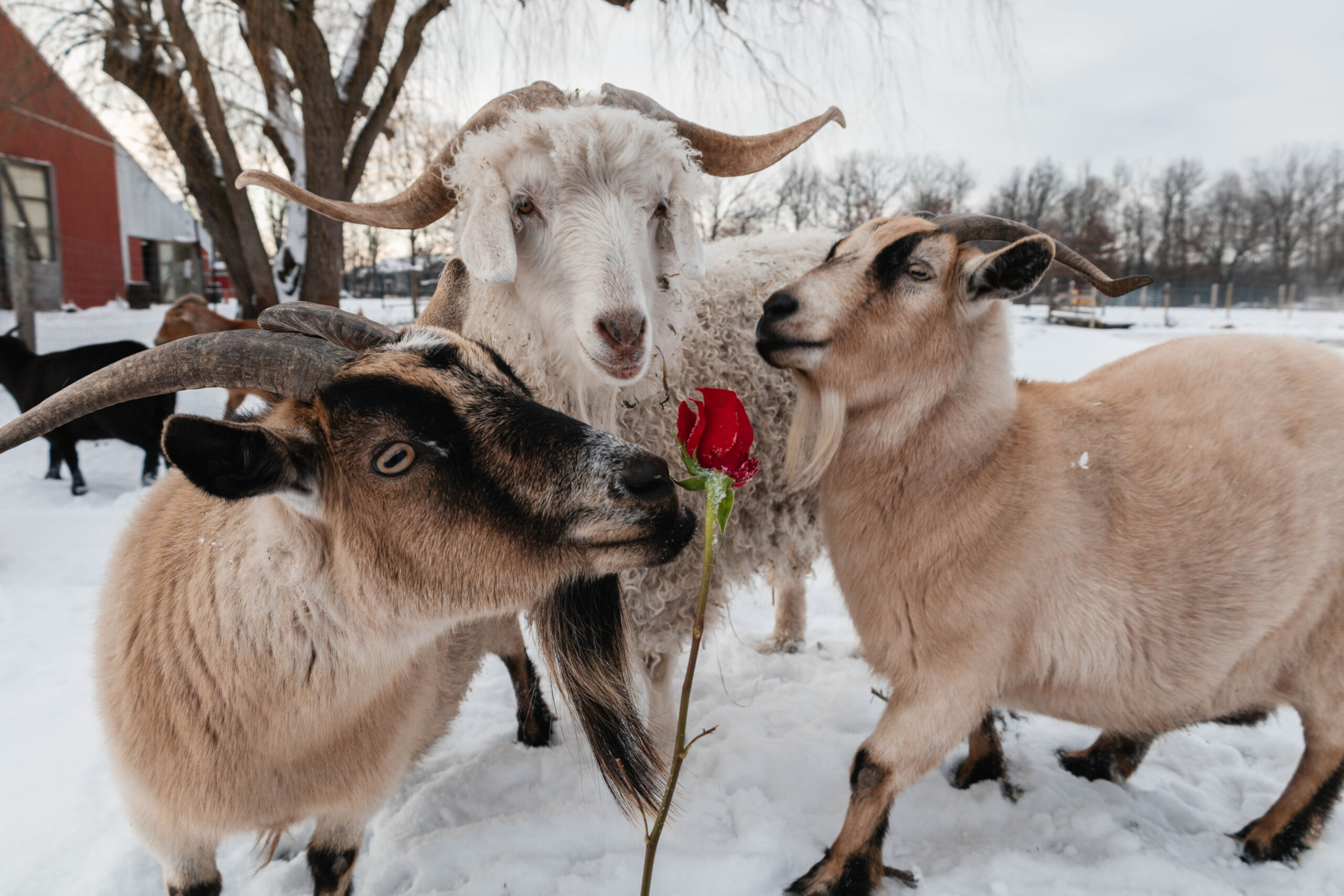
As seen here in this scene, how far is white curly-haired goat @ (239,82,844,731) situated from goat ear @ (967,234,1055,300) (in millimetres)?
1027

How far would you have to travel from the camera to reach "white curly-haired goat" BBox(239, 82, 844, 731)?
2455 mm

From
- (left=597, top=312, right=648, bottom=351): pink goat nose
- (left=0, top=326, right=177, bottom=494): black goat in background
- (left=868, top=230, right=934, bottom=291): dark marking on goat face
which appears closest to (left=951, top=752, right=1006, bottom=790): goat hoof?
(left=868, top=230, right=934, bottom=291): dark marking on goat face

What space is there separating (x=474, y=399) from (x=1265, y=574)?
2.53 meters

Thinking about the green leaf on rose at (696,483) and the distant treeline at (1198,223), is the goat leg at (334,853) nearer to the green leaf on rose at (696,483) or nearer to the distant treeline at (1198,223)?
the green leaf on rose at (696,483)

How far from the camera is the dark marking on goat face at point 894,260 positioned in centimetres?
235

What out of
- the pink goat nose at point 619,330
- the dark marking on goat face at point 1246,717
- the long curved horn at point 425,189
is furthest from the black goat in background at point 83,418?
the dark marking on goat face at point 1246,717

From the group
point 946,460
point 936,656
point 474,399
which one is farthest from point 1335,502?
point 474,399

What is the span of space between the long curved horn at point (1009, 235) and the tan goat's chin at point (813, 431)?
2.34ft

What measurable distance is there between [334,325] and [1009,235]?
89.1 inches

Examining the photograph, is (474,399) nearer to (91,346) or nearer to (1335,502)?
(1335,502)

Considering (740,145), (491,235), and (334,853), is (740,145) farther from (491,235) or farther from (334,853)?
(334,853)

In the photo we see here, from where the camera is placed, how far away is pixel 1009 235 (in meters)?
2.54

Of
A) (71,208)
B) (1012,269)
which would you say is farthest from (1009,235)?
(71,208)

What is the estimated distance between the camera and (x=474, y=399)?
172 centimetres
